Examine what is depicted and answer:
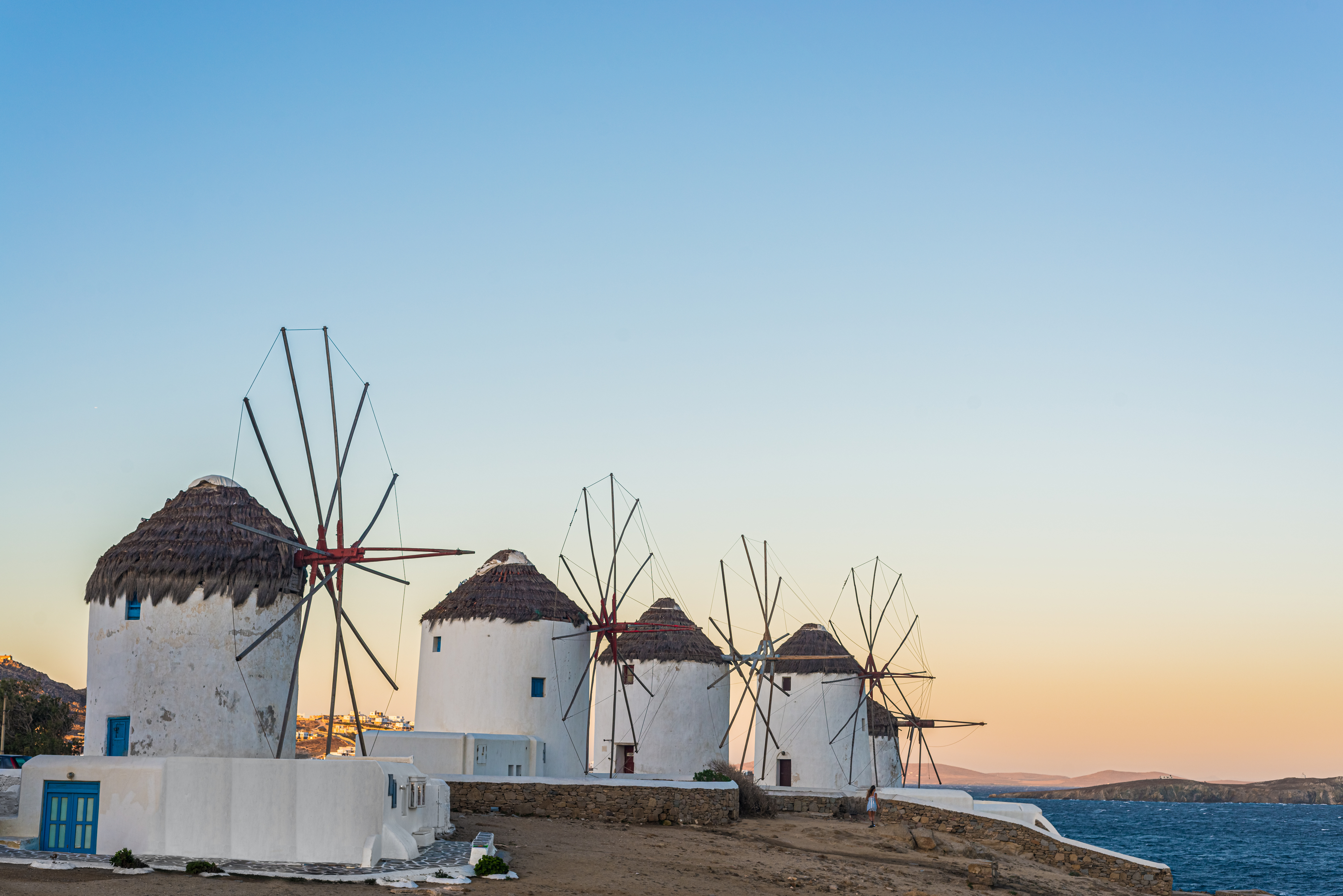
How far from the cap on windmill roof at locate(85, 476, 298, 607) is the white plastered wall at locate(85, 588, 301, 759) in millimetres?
253

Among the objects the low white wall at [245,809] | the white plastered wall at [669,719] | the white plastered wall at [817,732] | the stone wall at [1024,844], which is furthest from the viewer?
the white plastered wall at [817,732]

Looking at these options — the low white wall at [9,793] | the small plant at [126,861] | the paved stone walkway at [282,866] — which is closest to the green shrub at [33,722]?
the low white wall at [9,793]

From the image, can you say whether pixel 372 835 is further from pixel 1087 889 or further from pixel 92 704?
pixel 1087 889

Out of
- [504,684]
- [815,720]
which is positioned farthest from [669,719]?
[504,684]

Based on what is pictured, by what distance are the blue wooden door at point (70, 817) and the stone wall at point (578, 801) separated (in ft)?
35.2

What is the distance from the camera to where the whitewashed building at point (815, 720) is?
5038 cm

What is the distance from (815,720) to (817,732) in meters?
0.49

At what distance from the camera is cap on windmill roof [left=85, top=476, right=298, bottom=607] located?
23500 mm

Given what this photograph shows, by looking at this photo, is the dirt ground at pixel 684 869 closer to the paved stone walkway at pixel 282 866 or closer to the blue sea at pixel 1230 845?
the paved stone walkway at pixel 282 866

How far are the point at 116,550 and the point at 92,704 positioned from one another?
10.1 ft

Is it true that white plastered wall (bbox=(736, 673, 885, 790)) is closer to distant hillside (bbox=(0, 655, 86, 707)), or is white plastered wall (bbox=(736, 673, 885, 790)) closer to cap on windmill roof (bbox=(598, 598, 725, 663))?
cap on windmill roof (bbox=(598, 598, 725, 663))

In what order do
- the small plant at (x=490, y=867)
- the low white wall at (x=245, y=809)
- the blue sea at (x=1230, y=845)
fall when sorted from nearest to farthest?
the small plant at (x=490, y=867)
the low white wall at (x=245, y=809)
the blue sea at (x=1230, y=845)

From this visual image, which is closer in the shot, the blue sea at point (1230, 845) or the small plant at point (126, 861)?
the small plant at point (126, 861)

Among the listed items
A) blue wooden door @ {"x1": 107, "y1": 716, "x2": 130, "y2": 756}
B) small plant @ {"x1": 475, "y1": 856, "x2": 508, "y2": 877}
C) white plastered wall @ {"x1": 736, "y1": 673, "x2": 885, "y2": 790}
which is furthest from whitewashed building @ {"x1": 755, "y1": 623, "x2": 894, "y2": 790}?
blue wooden door @ {"x1": 107, "y1": 716, "x2": 130, "y2": 756}
